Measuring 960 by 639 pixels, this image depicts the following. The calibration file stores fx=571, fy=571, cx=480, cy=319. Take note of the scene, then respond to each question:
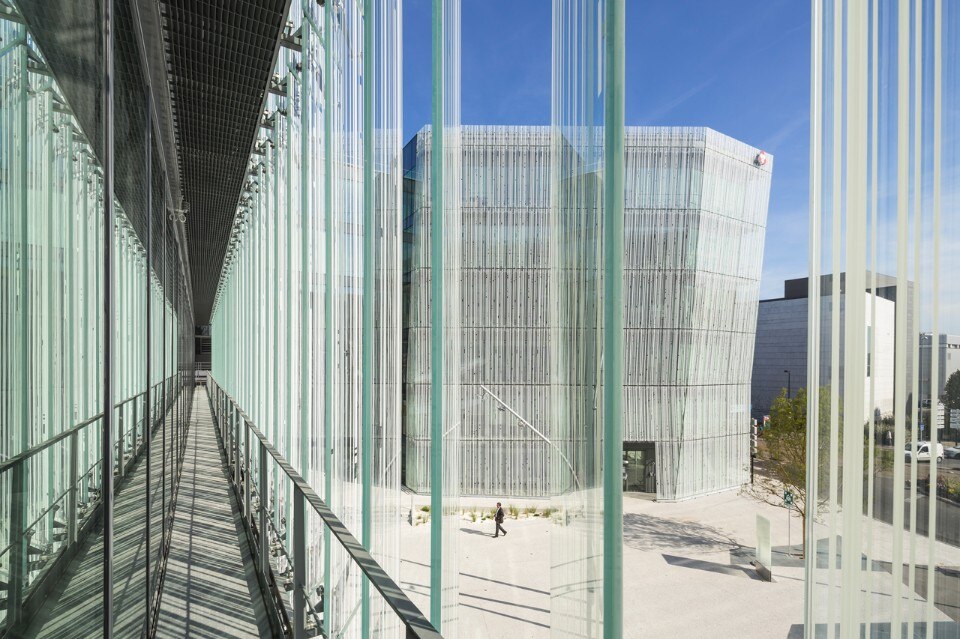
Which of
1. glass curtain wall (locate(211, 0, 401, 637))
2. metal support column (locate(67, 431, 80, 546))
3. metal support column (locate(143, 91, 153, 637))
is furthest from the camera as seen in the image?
glass curtain wall (locate(211, 0, 401, 637))

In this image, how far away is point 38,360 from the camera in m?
0.80

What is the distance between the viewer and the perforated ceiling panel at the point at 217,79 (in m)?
2.80

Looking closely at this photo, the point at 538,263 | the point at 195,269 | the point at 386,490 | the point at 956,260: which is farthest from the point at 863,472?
the point at 195,269

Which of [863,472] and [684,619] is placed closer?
[863,472]

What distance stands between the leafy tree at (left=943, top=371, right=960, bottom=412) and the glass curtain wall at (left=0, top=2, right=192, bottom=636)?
108cm

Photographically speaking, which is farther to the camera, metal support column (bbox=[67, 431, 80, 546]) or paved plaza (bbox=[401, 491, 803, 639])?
paved plaza (bbox=[401, 491, 803, 639])

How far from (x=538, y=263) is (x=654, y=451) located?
12.7m

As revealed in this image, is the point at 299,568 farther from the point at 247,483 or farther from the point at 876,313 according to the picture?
the point at 247,483

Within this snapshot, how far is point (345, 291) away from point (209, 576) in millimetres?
1426

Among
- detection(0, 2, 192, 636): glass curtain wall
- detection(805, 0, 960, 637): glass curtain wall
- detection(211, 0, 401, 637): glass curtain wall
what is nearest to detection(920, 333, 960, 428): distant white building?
detection(805, 0, 960, 637): glass curtain wall

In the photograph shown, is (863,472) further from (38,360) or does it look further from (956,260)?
(38,360)

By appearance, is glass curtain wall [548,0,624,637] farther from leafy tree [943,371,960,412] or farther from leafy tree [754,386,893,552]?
leafy tree [943,371,960,412]

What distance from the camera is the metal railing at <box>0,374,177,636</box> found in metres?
0.68

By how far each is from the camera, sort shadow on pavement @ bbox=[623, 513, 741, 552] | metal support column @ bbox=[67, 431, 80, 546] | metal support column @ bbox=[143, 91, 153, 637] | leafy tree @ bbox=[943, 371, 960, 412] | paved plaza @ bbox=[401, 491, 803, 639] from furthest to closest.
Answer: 1. shadow on pavement @ bbox=[623, 513, 741, 552]
2. paved plaza @ bbox=[401, 491, 803, 639]
3. metal support column @ bbox=[143, 91, 153, 637]
4. metal support column @ bbox=[67, 431, 80, 546]
5. leafy tree @ bbox=[943, 371, 960, 412]
